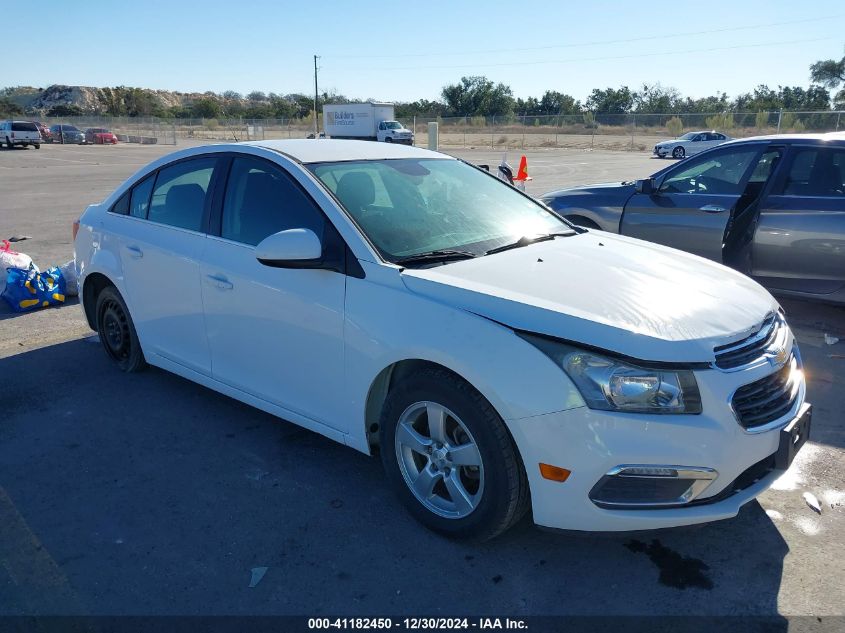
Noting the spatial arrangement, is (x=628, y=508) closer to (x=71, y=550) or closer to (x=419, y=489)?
(x=419, y=489)

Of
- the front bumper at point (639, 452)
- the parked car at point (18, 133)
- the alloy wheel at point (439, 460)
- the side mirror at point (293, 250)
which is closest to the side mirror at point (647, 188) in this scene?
the front bumper at point (639, 452)

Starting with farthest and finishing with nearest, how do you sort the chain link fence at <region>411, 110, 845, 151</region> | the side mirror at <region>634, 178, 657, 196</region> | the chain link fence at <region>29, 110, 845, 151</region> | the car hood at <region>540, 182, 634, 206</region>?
the chain link fence at <region>411, 110, 845, 151</region> < the chain link fence at <region>29, 110, 845, 151</region> < the car hood at <region>540, 182, 634, 206</region> < the side mirror at <region>634, 178, 657, 196</region>

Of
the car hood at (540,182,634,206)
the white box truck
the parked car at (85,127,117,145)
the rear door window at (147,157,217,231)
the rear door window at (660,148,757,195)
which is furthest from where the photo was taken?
the parked car at (85,127,117,145)

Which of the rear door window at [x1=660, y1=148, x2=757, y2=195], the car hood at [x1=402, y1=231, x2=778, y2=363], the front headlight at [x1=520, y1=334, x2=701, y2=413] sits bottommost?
the front headlight at [x1=520, y1=334, x2=701, y2=413]

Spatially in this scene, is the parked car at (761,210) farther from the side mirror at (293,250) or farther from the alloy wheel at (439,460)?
the side mirror at (293,250)

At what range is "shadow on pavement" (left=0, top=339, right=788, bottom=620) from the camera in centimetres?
274

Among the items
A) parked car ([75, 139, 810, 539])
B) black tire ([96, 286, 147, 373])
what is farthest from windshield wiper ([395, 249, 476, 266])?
black tire ([96, 286, 147, 373])

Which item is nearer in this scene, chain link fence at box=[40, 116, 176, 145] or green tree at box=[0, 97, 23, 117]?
chain link fence at box=[40, 116, 176, 145]

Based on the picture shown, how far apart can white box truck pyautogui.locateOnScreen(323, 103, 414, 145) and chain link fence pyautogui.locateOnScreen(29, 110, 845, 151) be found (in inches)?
115

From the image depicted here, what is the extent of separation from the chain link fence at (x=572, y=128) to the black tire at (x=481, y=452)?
38.2 m

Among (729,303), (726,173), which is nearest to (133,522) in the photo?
(729,303)

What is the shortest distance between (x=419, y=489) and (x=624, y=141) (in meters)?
46.5

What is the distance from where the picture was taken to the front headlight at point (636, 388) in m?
2.59

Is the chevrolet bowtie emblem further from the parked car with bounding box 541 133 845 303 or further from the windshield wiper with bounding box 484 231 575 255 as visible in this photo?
the parked car with bounding box 541 133 845 303
